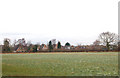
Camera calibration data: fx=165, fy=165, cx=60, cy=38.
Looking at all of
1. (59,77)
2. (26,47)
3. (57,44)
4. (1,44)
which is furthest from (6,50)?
(59,77)

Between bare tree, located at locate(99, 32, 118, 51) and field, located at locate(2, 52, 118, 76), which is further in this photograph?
bare tree, located at locate(99, 32, 118, 51)

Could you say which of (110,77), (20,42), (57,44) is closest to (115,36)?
(57,44)

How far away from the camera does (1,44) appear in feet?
245

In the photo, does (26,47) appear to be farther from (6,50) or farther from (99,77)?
(99,77)

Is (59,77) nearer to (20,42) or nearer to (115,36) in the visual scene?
(115,36)

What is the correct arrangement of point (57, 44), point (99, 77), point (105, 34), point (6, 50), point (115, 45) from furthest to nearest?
1. point (57, 44)
2. point (6, 50)
3. point (105, 34)
4. point (115, 45)
5. point (99, 77)

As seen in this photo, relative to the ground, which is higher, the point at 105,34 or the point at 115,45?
the point at 105,34

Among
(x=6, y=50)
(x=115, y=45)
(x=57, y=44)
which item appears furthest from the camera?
(x=57, y=44)

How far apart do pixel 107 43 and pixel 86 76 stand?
60.1 meters

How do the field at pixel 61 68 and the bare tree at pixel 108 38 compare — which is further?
the bare tree at pixel 108 38

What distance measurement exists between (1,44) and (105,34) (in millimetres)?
46109

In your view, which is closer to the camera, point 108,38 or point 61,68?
point 61,68

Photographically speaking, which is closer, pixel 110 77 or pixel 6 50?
pixel 110 77

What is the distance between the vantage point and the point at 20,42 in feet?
316
